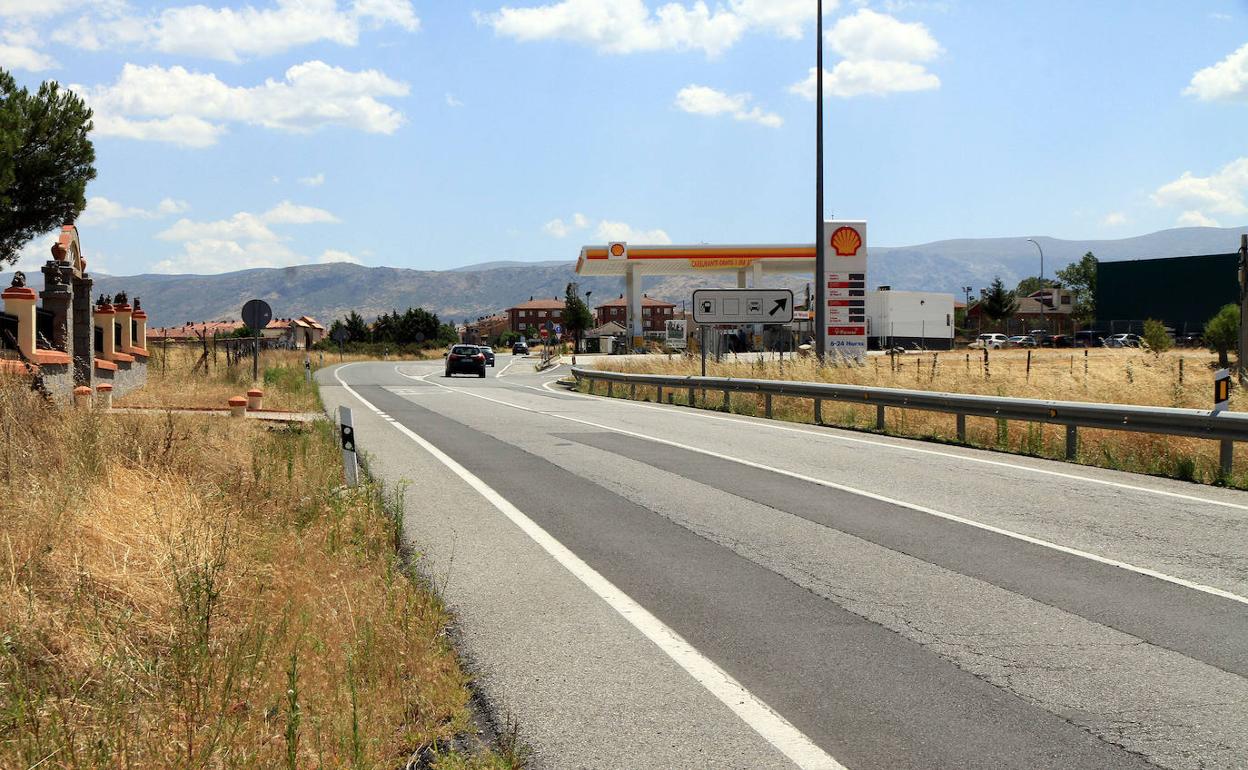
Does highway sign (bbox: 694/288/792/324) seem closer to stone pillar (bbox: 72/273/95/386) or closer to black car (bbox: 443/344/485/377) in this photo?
stone pillar (bbox: 72/273/95/386)

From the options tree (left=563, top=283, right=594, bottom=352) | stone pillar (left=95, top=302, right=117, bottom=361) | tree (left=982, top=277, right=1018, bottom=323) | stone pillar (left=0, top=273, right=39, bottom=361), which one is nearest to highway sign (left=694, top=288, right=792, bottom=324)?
stone pillar (left=95, top=302, right=117, bottom=361)

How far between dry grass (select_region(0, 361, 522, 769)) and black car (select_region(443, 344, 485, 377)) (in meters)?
44.7

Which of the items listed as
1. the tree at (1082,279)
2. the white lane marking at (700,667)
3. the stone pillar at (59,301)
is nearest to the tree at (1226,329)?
the stone pillar at (59,301)

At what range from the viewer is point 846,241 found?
37.4m

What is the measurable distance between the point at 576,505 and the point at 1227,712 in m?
6.78

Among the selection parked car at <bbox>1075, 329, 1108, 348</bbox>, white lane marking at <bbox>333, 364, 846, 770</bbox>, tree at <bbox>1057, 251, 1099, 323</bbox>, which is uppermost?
tree at <bbox>1057, 251, 1099, 323</bbox>

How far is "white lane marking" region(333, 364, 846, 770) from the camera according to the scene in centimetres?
437

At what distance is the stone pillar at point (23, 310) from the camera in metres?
17.4

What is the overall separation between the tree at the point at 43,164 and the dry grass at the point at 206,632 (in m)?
30.6

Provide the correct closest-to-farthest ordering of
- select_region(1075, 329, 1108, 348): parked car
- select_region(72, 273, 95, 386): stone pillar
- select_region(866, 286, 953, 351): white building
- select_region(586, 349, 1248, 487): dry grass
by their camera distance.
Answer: select_region(586, 349, 1248, 487): dry grass → select_region(72, 273, 95, 386): stone pillar → select_region(1075, 329, 1108, 348): parked car → select_region(866, 286, 953, 351): white building

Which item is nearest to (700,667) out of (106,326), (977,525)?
(977,525)

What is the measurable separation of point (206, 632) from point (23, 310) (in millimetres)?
14560

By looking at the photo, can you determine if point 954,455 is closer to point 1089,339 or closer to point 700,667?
point 700,667

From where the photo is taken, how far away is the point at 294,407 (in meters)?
24.1
